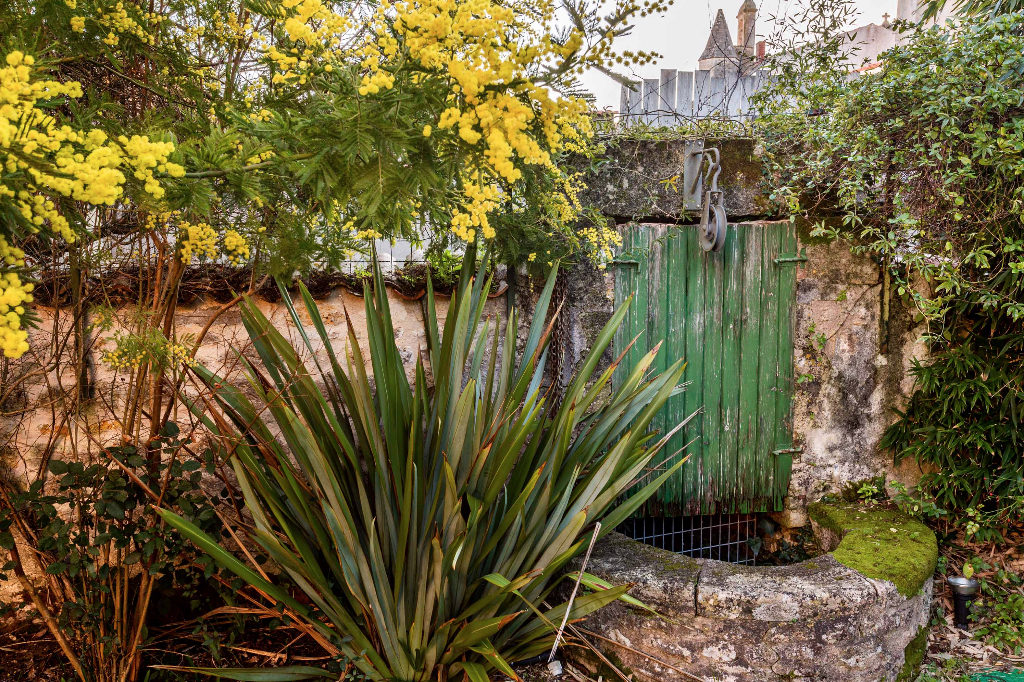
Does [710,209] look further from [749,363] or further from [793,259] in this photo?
[749,363]

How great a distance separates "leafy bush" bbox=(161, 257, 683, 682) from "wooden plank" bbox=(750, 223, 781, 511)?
1.06 metres

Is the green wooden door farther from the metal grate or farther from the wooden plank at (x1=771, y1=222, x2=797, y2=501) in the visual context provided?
the metal grate

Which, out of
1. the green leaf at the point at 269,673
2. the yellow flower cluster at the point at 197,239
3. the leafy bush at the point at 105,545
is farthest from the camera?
the leafy bush at the point at 105,545

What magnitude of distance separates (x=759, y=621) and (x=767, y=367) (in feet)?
4.02

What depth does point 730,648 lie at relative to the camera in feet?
6.75

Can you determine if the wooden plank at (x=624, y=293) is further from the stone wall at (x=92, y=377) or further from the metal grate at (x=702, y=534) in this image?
the stone wall at (x=92, y=377)

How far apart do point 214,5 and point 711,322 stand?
2.19 meters

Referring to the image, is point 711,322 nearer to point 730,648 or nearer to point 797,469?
point 797,469

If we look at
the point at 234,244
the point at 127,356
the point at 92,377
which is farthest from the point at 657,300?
the point at 92,377

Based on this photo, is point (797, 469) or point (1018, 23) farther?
point (797, 469)

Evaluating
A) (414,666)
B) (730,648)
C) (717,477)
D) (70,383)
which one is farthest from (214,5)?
(717,477)

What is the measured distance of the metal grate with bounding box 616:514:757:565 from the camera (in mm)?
3051

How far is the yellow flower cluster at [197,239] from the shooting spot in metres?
1.65

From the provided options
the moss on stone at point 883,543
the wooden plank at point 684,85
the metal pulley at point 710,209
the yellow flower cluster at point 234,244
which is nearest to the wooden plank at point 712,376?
the metal pulley at point 710,209
